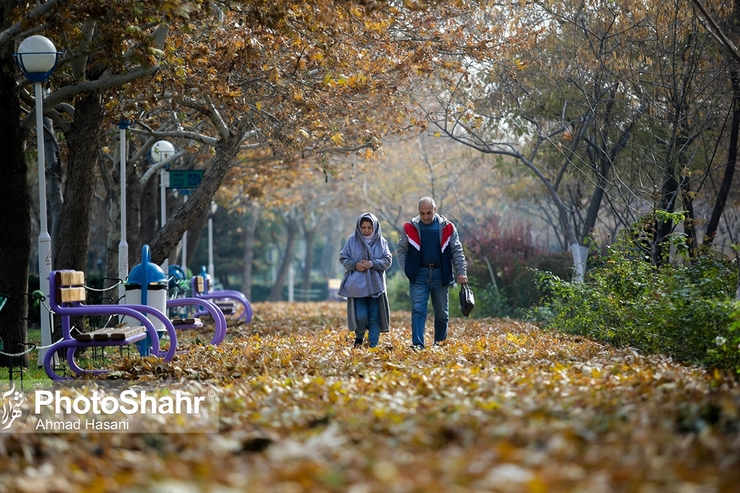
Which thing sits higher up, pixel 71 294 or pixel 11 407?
pixel 71 294

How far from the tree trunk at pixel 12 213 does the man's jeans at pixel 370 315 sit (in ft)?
12.5

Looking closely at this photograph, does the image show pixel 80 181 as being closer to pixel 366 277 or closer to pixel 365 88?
pixel 366 277

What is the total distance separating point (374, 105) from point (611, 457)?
553 inches

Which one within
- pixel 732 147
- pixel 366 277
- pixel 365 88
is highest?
pixel 365 88

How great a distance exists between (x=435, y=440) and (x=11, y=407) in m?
3.82

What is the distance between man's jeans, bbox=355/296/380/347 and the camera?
37.3ft

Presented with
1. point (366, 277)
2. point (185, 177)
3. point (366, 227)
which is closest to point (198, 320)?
point (366, 277)

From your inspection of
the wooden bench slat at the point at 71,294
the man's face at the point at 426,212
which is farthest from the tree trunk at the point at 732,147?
the wooden bench slat at the point at 71,294

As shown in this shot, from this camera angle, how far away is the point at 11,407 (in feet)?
23.4

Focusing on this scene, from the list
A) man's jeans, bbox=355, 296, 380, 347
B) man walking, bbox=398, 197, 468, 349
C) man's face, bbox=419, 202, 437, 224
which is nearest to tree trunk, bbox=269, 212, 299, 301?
man's jeans, bbox=355, 296, 380, 347

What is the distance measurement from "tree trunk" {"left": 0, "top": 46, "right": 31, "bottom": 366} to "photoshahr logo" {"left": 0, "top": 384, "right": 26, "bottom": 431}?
270 cm

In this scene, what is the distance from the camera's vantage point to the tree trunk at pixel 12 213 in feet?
35.0

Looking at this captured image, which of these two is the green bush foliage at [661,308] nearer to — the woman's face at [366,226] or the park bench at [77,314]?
the woman's face at [366,226]

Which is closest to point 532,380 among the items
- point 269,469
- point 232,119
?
point 269,469
